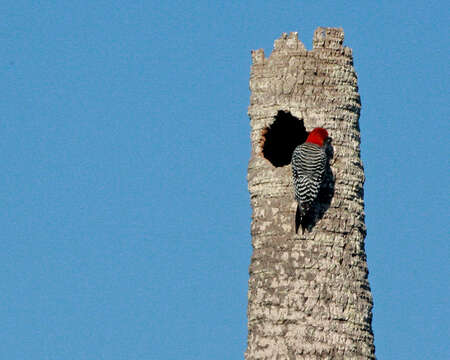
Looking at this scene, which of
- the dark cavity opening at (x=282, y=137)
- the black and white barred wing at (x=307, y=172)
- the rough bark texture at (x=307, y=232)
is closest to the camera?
the rough bark texture at (x=307, y=232)

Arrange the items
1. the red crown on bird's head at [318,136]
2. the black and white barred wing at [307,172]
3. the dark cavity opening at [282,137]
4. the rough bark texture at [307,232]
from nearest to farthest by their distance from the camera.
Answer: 1. the rough bark texture at [307,232]
2. the black and white barred wing at [307,172]
3. the red crown on bird's head at [318,136]
4. the dark cavity opening at [282,137]

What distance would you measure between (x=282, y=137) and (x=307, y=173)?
4.86 ft

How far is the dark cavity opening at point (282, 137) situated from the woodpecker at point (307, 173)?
1.63 ft

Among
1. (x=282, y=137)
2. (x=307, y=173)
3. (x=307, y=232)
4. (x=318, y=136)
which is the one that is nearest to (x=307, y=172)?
(x=307, y=173)

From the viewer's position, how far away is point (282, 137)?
17.1 meters

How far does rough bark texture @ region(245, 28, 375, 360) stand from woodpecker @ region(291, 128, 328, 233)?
159 mm

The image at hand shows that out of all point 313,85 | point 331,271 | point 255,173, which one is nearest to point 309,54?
point 313,85

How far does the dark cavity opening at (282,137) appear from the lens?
16.4 m

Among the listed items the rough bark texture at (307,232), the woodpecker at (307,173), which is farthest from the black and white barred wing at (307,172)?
the rough bark texture at (307,232)

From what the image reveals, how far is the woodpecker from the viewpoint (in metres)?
15.6

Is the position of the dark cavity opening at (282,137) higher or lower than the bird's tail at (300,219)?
higher

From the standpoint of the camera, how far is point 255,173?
16.2 meters

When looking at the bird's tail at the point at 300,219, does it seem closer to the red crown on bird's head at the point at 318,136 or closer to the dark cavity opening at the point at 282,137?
the red crown on bird's head at the point at 318,136

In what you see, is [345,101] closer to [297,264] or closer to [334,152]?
[334,152]
